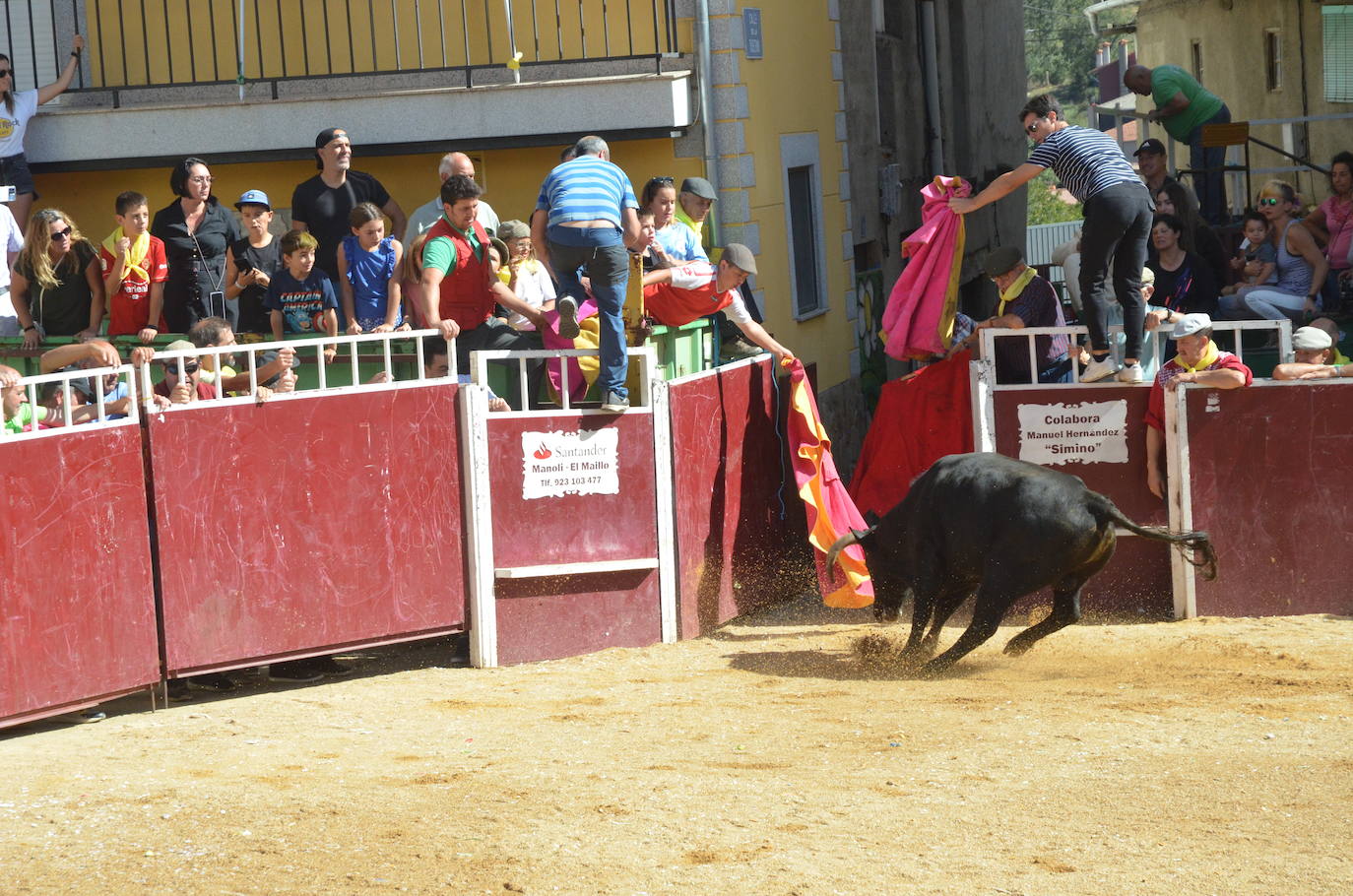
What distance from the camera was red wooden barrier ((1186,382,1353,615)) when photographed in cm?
1040

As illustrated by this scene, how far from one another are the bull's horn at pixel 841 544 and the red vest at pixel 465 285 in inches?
97.4

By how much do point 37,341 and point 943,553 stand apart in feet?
18.3

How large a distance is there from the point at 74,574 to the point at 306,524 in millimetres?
1266

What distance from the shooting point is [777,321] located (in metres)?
14.2

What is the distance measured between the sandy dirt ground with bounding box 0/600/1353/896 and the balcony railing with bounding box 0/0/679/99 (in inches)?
208

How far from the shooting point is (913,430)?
11.4 m

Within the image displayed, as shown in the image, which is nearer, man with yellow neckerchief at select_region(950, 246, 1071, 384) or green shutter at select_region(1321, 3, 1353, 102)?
man with yellow neckerchief at select_region(950, 246, 1071, 384)

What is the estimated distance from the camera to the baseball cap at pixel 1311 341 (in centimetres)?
1045

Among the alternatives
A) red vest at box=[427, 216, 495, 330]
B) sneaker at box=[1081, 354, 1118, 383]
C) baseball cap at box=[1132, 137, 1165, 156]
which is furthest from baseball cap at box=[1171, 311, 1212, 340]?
red vest at box=[427, 216, 495, 330]

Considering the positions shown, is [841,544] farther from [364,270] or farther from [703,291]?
[364,270]

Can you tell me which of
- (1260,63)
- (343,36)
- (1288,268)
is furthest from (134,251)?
(1260,63)

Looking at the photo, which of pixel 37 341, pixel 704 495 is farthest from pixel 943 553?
pixel 37 341

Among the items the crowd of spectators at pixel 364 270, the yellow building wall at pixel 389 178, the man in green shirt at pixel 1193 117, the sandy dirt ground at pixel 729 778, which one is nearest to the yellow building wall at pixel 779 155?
the yellow building wall at pixel 389 178

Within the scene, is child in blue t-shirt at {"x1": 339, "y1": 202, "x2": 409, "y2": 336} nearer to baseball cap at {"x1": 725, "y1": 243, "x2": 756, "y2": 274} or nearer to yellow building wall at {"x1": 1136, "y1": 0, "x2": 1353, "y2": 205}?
baseball cap at {"x1": 725, "y1": 243, "x2": 756, "y2": 274}
